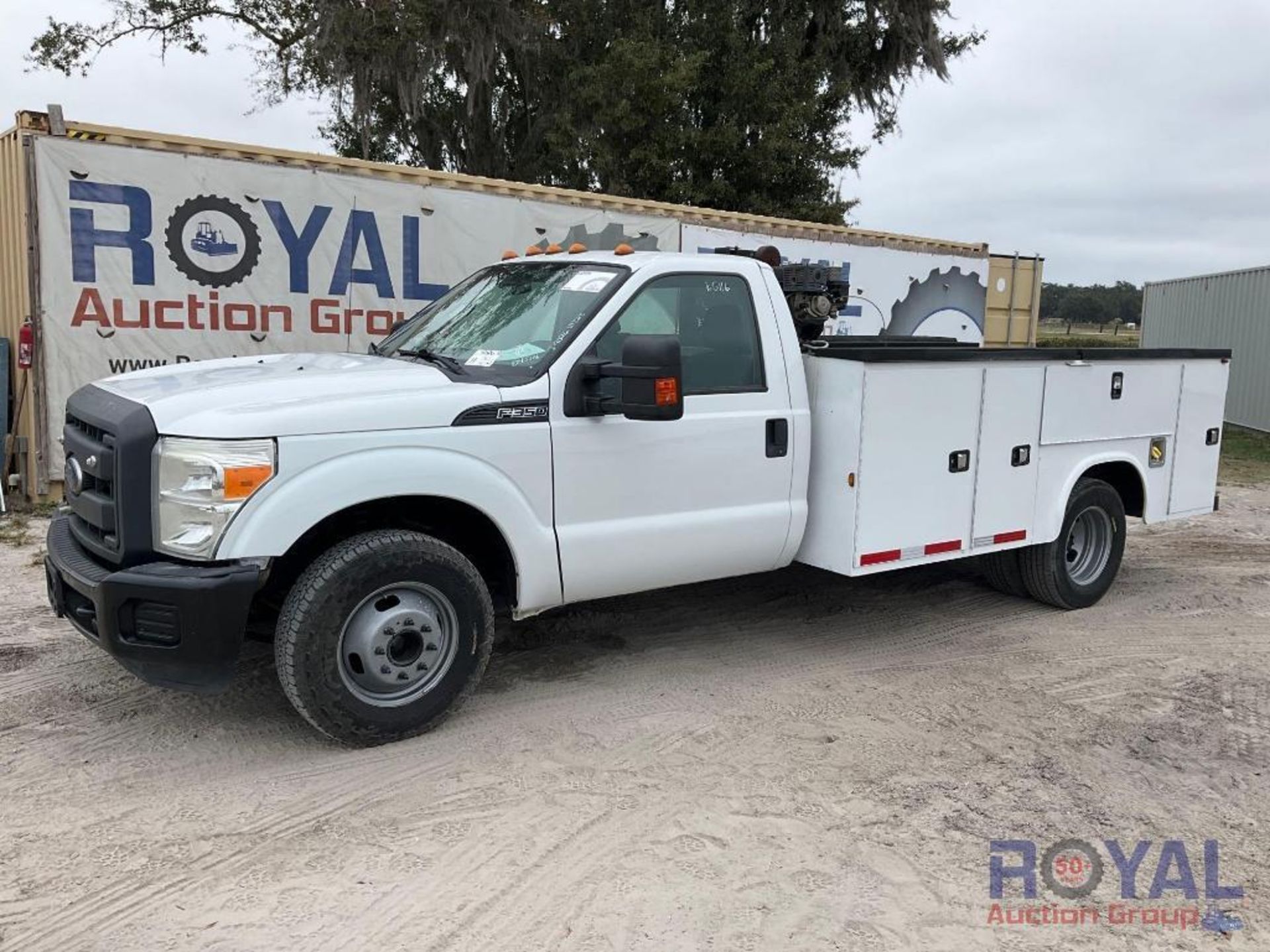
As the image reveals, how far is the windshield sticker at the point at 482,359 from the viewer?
4.54m

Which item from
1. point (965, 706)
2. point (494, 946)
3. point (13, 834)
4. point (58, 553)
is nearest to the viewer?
point (494, 946)

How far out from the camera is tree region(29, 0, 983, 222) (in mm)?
17578

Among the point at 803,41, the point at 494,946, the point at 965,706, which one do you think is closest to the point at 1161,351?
the point at 965,706

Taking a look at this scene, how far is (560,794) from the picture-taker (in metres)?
3.87

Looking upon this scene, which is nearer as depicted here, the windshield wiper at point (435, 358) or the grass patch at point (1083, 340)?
the windshield wiper at point (435, 358)

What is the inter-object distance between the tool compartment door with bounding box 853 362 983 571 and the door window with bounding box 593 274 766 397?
604 millimetres

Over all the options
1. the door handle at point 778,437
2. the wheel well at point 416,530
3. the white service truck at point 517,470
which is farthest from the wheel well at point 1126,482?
the wheel well at point 416,530

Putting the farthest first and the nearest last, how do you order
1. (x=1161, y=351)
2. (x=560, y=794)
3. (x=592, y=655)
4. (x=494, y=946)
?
(x=1161, y=351) → (x=592, y=655) → (x=560, y=794) → (x=494, y=946)

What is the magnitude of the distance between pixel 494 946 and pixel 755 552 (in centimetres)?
258

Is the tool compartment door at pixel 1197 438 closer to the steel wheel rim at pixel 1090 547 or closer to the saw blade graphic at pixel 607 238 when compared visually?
the steel wheel rim at pixel 1090 547

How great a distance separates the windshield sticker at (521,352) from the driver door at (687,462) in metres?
0.18

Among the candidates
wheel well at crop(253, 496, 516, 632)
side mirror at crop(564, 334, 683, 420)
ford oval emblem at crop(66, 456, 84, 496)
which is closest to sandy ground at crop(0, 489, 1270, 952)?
wheel well at crop(253, 496, 516, 632)

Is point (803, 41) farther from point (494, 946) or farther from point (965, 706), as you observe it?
point (494, 946)

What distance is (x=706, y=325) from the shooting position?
4.97 meters
